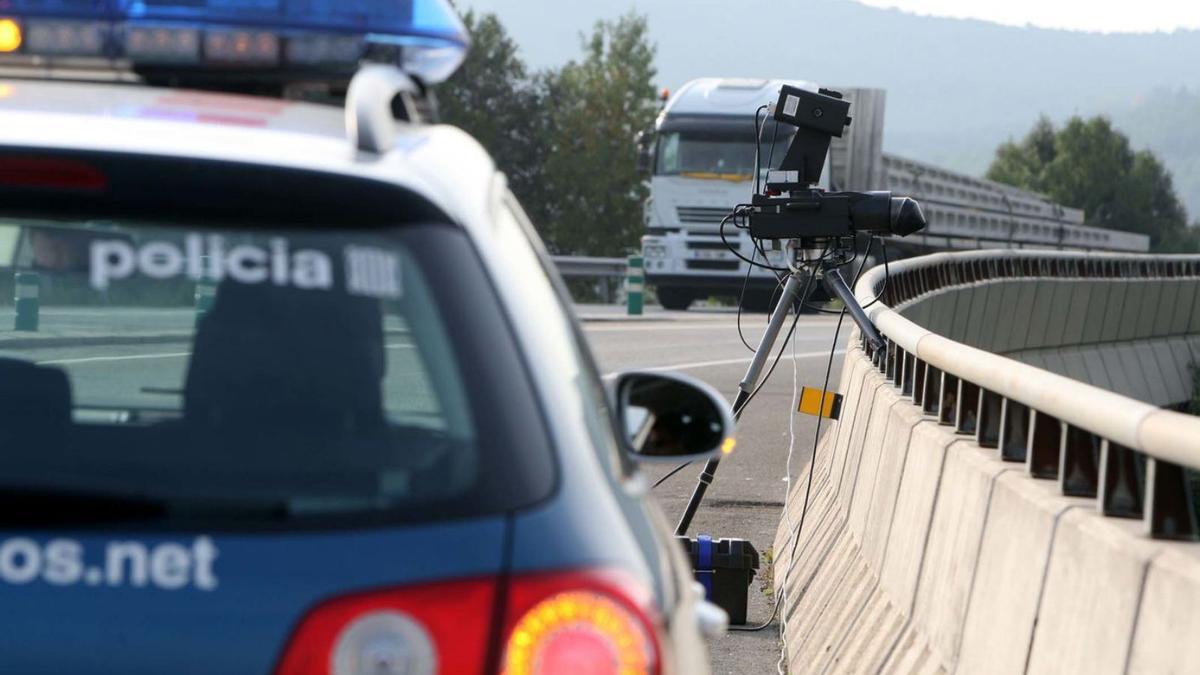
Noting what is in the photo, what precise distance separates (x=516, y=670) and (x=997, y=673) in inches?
87.1

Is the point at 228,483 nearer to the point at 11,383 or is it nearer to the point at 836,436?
the point at 11,383

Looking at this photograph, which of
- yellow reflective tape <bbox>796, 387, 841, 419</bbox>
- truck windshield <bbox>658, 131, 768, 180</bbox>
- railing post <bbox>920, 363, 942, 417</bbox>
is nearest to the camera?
railing post <bbox>920, 363, 942, 417</bbox>

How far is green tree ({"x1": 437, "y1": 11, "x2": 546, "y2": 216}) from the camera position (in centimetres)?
9356

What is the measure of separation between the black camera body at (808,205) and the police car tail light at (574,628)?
5.71 m

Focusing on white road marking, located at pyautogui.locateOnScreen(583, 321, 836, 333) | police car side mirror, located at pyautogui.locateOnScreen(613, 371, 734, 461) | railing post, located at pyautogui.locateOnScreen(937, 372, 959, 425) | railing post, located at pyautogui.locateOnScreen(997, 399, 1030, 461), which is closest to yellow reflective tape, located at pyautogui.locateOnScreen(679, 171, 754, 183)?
white road marking, located at pyautogui.locateOnScreen(583, 321, 836, 333)

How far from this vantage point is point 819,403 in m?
8.65

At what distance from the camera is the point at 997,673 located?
448 cm

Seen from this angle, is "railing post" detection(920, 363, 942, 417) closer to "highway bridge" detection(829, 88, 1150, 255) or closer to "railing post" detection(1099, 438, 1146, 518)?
"railing post" detection(1099, 438, 1146, 518)

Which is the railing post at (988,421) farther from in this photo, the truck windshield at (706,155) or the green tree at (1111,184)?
the green tree at (1111,184)

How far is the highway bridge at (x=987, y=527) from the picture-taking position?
363cm

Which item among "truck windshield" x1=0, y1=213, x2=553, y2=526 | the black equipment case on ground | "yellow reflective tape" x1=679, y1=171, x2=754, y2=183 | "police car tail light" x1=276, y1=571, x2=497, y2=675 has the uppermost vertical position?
"truck windshield" x1=0, y1=213, x2=553, y2=526

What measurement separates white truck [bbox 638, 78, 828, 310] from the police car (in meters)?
31.0

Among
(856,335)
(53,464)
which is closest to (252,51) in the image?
(53,464)

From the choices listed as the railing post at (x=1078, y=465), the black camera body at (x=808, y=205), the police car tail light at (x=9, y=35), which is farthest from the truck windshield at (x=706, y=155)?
the police car tail light at (x=9, y=35)
